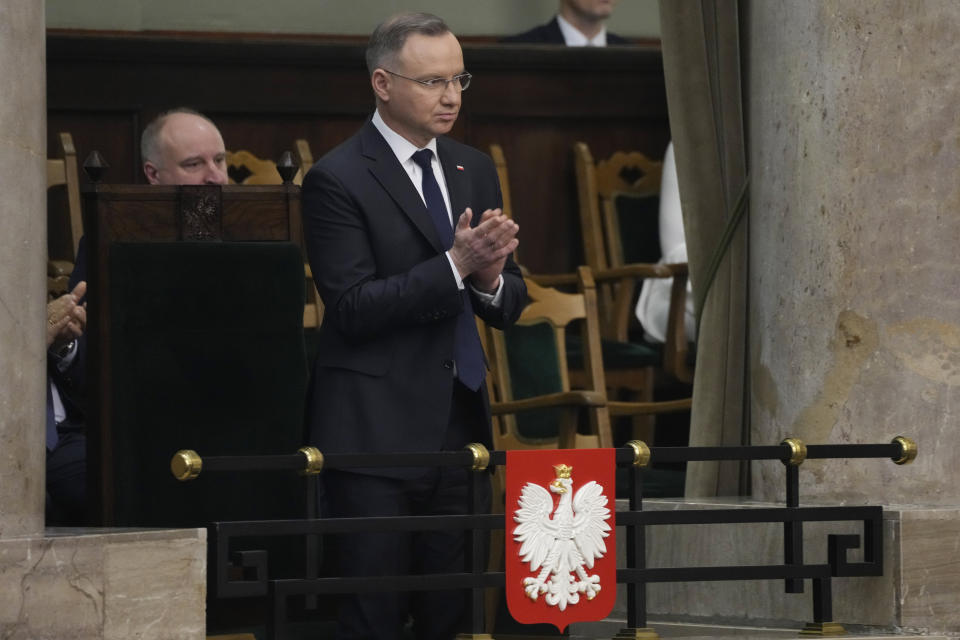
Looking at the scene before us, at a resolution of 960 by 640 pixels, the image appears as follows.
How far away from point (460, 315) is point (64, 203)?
3297 millimetres

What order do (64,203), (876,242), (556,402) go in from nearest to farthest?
(876,242)
(556,402)
(64,203)

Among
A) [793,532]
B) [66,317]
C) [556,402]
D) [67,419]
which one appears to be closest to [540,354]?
[556,402]

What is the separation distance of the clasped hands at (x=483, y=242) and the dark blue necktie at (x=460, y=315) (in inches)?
5.8

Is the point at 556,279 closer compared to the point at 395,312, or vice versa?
the point at 395,312

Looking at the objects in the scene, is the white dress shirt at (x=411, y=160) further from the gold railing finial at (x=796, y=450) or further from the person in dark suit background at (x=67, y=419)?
the person in dark suit background at (x=67, y=419)

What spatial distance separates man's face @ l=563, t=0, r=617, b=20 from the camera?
8.30 meters

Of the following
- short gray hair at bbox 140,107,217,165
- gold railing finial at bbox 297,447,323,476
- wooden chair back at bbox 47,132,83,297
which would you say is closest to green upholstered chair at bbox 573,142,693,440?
wooden chair back at bbox 47,132,83,297

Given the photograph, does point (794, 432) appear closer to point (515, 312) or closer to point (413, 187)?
point (515, 312)

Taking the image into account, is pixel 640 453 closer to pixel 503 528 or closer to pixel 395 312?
pixel 503 528

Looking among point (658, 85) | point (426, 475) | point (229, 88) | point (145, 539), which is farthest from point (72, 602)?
point (658, 85)

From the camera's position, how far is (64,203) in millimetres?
6703

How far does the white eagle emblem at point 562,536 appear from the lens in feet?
12.1

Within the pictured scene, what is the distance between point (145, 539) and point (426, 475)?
0.64m

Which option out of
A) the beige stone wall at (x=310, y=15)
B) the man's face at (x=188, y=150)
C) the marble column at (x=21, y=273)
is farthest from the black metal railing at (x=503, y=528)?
the beige stone wall at (x=310, y=15)
